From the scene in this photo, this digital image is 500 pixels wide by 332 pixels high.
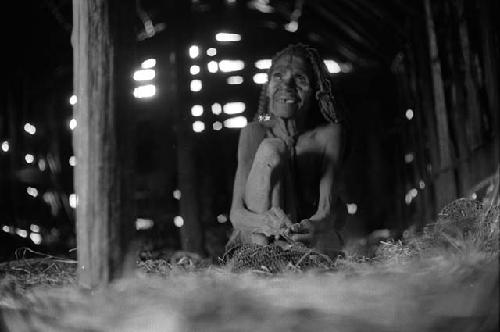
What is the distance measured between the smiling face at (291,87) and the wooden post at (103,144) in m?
1.58

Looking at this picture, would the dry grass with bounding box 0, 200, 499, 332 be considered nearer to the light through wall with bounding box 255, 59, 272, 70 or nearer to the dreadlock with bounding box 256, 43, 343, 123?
the dreadlock with bounding box 256, 43, 343, 123

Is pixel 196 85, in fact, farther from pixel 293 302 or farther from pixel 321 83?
pixel 293 302

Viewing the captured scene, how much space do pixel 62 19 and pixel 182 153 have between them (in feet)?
4.89

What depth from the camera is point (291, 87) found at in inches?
126

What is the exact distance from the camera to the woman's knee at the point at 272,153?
9.00ft

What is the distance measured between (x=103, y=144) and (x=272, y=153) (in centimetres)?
120

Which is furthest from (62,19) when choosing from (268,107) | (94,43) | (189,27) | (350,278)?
(350,278)

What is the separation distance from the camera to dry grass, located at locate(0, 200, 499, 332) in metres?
1.32

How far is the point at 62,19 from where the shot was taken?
191 inches

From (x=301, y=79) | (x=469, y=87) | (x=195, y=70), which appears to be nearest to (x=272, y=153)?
(x=301, y=79)

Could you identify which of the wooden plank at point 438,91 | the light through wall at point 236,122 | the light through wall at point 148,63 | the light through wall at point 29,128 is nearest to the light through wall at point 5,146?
the light through wall at point 29,128

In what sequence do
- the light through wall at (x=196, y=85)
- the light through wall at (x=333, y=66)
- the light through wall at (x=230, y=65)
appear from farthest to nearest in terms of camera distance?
the light through wall at (x=333, y=66), the light through wall at (x=230, y=65), the light through wall at (x=196, y=85)

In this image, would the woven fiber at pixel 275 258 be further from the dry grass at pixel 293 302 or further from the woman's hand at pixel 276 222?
the dry grass at pixel 293 302

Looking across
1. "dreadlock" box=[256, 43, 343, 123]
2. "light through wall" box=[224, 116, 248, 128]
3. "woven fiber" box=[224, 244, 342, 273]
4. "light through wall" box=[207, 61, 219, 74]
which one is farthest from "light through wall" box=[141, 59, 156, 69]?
"woven fiber" box=[224, 244, 342, 273]
